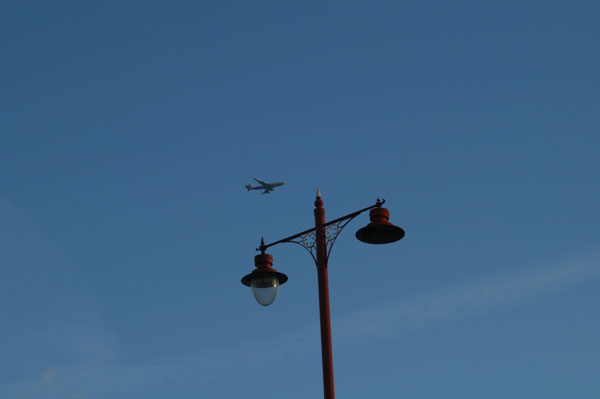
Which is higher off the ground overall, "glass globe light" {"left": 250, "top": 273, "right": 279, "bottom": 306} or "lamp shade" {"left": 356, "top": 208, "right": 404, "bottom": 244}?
"lamp shade" {"left": 356, "top": 208, "right": 404, "bottom": 244}

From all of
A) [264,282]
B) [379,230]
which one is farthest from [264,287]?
[379,230]

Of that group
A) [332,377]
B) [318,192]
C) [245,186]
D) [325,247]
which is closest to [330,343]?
[332,377]

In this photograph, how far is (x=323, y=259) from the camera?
17547 mm

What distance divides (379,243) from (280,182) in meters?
53.6

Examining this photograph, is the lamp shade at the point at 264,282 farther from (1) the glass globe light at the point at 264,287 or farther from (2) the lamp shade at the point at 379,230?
(2) the lamp shade at the point at 379,230

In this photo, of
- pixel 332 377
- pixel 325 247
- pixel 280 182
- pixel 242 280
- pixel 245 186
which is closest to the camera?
pixel 332 377

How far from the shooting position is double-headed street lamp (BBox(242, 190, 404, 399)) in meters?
16.6

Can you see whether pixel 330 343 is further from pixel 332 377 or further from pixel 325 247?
pixel 325 247

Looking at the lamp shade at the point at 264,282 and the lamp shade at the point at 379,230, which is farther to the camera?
the lamp shade at the point at 264,282

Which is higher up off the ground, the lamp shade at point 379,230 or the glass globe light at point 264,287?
the lamp shade at point 379,230

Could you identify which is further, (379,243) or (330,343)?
(379,243)

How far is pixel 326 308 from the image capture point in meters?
16.8

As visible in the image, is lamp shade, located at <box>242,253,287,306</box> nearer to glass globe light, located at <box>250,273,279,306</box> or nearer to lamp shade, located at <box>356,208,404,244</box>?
glass globe light, located at <box>250,273,279,306</box>

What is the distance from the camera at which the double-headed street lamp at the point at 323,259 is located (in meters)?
16.6
